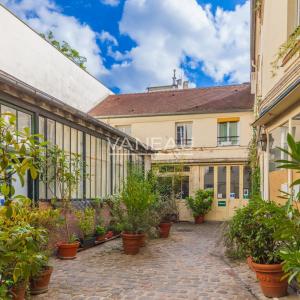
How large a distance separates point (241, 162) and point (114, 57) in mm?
11489

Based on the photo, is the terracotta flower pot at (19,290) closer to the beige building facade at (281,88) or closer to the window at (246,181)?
the beige building facade at (281,88)

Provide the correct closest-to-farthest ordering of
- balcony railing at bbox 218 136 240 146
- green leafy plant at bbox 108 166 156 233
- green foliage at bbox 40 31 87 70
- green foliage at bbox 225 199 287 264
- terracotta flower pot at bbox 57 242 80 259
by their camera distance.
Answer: green foliage at bbox 225 199 287 264 < terracotta flower pot at bbox 57 242 80 259 < green leafy plant at bbox 108 166 156 233 < balcony railing at bbox 218 136 240 146 < green foliage at bbox 40 31 87 70

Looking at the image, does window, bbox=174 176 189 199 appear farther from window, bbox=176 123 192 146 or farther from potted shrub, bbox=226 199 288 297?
potted shrub, bbox=226 199 288 297

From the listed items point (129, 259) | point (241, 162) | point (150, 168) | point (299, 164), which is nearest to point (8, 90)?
point (129, 259)

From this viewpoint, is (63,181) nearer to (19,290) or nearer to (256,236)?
(19,290)

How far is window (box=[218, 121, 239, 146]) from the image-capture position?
1623 centimetres

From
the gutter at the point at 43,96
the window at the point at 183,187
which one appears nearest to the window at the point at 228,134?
the window at the point at 183,187

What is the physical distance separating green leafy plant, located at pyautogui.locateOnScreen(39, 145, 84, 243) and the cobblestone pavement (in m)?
1.26

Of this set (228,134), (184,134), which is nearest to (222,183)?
(228,134)

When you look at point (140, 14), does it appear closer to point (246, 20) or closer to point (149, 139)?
point (246, 20)

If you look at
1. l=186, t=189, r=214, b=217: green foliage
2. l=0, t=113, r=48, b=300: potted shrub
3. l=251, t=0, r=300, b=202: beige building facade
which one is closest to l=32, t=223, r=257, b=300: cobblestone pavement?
l=251, t=0, r=300, b=202: beige building facade

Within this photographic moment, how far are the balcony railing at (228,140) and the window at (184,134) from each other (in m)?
1.57

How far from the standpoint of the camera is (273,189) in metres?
7.27

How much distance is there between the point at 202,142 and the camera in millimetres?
16609
